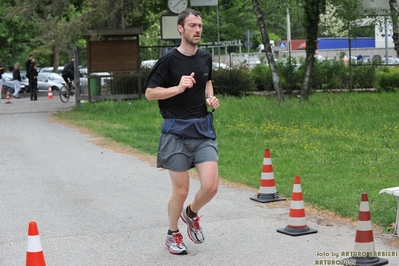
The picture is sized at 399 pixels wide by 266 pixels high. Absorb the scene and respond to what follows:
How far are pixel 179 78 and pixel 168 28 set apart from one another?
64.6ft

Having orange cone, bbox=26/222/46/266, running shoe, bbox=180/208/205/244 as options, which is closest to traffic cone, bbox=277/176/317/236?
running shoe, bbox=180/208/205/244

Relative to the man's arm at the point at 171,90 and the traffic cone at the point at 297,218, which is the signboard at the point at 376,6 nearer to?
the traffic cone at the point at 297,218

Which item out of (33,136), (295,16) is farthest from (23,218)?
(295,16)

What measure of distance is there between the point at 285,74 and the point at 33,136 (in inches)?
545

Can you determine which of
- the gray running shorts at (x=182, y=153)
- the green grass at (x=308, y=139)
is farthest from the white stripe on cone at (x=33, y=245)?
the green grass at (x=308, y=139)

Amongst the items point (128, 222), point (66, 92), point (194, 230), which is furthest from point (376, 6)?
point (194, 230)

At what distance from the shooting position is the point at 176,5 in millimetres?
26812

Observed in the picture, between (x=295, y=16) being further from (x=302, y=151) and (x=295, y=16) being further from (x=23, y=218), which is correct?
(x=23, y=218)

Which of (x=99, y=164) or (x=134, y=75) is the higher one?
(x=134, y=75)

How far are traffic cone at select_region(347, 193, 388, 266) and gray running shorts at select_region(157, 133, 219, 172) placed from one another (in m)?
1.36

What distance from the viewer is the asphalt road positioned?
22.0 feet

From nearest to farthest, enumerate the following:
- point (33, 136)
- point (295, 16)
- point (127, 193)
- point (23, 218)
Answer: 1. point (23, 218)
2. point (127, 193)
3. point (33, 136)
4. point (295, 16)

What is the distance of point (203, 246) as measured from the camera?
23.2 ft

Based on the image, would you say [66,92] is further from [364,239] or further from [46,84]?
[364,239]
